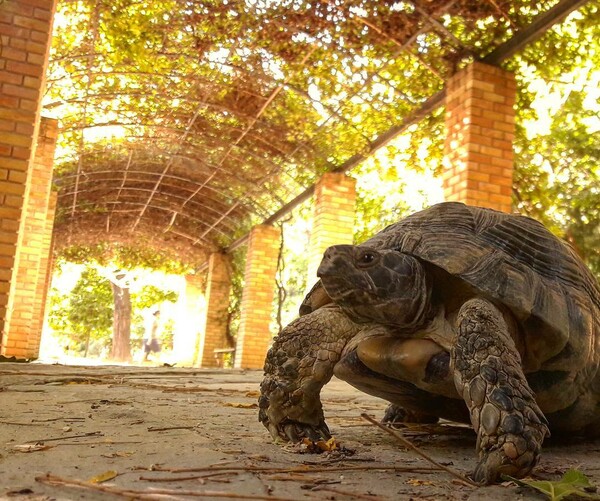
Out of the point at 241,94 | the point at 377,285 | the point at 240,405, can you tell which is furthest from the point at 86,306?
the point at 377,285

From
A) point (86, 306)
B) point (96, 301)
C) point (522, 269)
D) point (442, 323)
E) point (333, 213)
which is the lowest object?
point (442, 323)

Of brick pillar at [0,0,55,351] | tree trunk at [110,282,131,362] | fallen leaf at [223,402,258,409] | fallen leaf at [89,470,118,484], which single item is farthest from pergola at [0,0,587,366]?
tree trunk at [110,282,131,362]

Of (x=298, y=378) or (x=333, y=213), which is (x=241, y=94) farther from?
(x=298, y=378)

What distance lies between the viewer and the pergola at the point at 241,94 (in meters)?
5.42

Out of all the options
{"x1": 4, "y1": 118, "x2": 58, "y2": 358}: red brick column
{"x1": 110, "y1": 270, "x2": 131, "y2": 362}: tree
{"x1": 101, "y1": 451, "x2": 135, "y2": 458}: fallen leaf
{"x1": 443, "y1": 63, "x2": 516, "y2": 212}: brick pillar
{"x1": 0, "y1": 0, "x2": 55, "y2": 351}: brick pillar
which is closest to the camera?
{"x1": 101, "y1": 451, "x2": 135, "y2": 458}: fallen leaf

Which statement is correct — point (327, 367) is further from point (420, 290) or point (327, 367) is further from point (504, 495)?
point (504, 495)

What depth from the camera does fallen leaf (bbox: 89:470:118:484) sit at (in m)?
1.43

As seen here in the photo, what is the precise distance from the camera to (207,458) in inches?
70.4

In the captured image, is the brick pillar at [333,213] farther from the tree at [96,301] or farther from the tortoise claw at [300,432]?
the tree at [96,301]

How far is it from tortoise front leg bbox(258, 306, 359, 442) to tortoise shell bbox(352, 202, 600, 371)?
1.51 feet

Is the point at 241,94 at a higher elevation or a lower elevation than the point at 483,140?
higher

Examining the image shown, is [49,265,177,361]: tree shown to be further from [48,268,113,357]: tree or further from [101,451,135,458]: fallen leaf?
[101,451,135,458]: fallen leaf

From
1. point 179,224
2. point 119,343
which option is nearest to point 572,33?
point 179,224

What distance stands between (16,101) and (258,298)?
852cm
